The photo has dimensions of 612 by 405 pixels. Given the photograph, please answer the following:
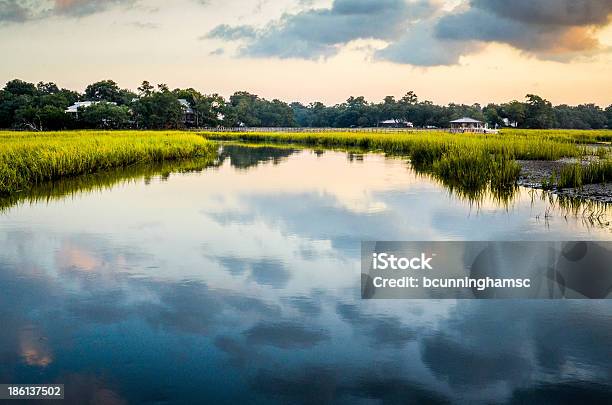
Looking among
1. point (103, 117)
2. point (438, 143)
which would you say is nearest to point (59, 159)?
point (438, 143)

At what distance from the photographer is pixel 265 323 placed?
5820 millimetres

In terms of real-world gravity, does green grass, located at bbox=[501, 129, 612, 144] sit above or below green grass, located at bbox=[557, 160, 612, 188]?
above

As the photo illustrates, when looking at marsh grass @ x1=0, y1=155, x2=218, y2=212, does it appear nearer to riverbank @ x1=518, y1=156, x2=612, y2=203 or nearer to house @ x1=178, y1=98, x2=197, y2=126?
riverbank @ x1=518, y1=156, x2=612, y2=203

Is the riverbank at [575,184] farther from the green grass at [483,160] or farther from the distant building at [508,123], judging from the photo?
the distant building at [508,123]

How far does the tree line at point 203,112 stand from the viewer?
210 ft

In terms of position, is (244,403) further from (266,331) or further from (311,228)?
(311,228)

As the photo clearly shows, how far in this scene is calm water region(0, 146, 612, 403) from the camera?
15.0 feet

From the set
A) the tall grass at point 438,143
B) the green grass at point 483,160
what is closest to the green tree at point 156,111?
the tall grass at point 438,143

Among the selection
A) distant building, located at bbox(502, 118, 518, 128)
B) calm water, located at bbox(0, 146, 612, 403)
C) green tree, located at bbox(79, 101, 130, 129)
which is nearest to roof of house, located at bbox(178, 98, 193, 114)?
green tree, located at bbox(79, 101, 130, 129)

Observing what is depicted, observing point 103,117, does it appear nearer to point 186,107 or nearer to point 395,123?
point 186,107

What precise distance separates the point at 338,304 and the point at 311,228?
450 centimetres

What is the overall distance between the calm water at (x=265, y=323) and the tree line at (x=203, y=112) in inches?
2243

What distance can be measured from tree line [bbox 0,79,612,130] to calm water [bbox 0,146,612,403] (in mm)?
56984

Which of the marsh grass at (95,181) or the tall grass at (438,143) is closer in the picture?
the marsh grass at (95,181)
